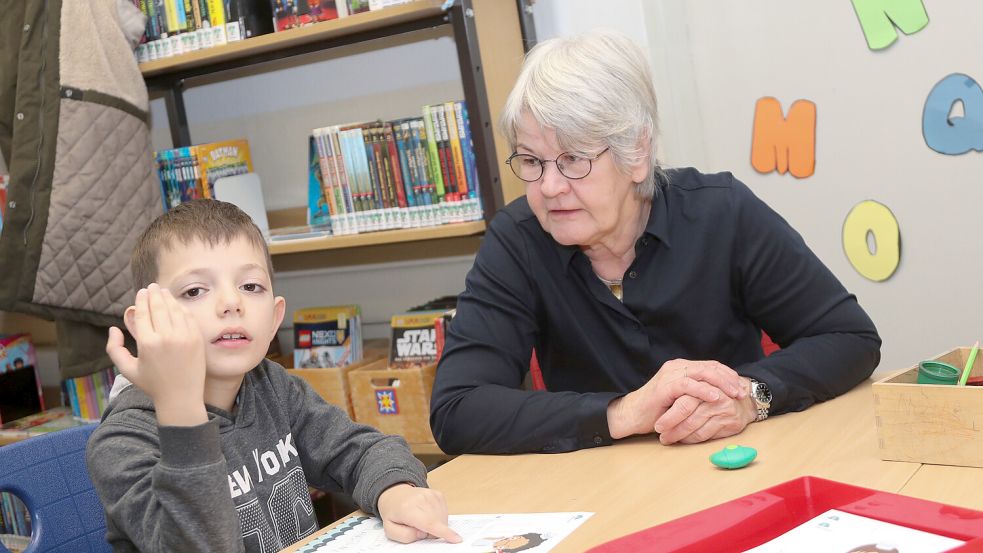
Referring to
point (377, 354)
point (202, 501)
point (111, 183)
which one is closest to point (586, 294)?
point (202, 501)

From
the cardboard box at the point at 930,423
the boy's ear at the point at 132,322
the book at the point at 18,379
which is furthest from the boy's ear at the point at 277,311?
the book at the point at 18,379

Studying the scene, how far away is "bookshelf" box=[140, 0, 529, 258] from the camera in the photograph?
95.0 inches

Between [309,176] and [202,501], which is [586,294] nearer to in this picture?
[202,501]

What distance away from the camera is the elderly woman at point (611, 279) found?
5.04 ft

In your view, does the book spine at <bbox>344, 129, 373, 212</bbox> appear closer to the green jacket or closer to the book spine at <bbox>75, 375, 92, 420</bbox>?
the green jacket

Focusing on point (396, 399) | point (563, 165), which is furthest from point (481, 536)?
point (396, 399)

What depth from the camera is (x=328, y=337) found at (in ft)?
9.32

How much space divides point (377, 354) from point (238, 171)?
0.72 metres

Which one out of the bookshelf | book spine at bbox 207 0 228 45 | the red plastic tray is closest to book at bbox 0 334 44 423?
the bookshelf

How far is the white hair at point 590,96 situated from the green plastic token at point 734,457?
0.57m

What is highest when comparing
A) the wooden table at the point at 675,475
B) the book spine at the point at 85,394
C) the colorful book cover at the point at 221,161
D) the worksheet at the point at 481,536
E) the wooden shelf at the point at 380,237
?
the colorful book cover at the point at 221,161

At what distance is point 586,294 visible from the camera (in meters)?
1.70

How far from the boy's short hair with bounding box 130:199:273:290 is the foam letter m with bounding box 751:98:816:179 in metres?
1.60

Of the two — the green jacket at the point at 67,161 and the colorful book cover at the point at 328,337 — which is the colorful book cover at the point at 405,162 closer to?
the colorful book cover at the point at 328,337
